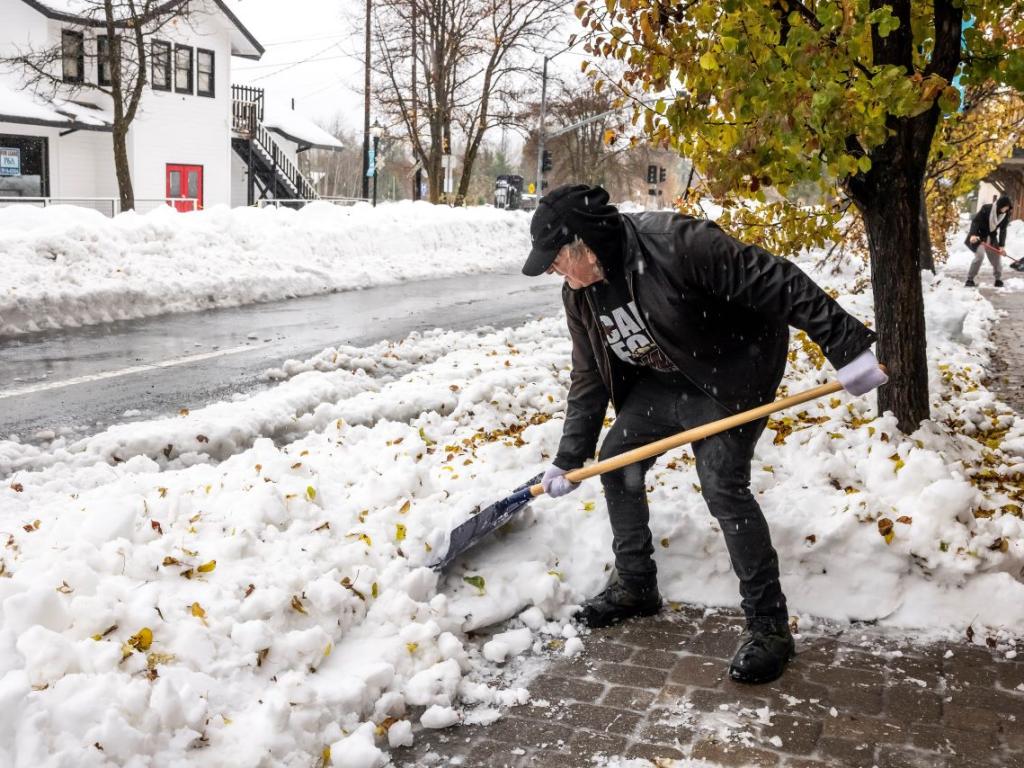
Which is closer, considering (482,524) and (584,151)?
(482,524)

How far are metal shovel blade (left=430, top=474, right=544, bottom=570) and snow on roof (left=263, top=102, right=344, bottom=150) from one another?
37.7 m

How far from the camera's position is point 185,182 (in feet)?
107

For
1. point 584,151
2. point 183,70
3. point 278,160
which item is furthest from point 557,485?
point 584,151

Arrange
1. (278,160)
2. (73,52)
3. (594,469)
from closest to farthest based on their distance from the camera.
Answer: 1. (594,469)
2. (73,52)
3. (278,160)

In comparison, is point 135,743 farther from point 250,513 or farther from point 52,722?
point 250,513

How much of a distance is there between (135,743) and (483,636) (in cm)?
146

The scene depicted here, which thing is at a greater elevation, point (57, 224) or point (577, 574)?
point (57, 224)

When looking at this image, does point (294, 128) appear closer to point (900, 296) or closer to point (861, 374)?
point (900, 296)

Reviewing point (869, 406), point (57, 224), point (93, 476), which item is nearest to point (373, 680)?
point (93, 476)

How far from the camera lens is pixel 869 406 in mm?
5832

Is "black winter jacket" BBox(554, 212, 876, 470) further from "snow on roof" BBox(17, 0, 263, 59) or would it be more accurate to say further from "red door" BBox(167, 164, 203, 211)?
"red door" BBox(167, 164, 203, 211)

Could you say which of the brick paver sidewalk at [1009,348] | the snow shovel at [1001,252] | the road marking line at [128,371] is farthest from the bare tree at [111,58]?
the brick paver sidewalk at [1009,348]

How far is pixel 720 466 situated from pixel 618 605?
754 mm

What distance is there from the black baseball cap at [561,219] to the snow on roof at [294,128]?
125 ft
